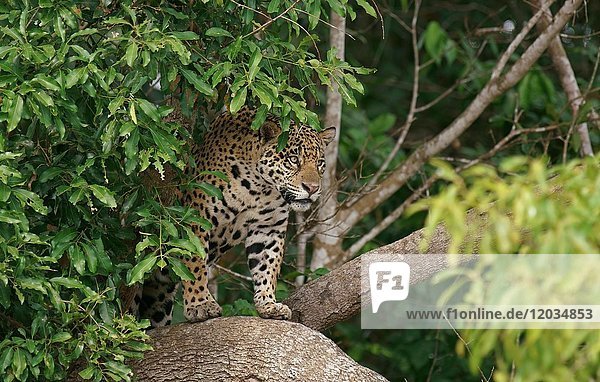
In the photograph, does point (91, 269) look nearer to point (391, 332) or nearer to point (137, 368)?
point (137, 368)

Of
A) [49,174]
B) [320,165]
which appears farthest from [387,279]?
[49,174]

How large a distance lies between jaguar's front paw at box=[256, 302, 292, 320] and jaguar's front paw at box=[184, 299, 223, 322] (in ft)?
0.84

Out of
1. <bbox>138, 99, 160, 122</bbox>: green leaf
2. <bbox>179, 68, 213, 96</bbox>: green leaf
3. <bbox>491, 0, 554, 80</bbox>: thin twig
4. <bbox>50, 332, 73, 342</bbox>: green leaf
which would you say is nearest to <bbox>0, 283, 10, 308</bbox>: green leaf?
<bbox>50, 332, 73, 342</bbox>: green leaf

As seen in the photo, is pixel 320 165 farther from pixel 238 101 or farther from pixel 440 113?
pixel 440 113

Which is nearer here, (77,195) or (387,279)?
(77,195)

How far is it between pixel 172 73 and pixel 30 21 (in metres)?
0.71

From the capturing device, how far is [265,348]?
238 inches

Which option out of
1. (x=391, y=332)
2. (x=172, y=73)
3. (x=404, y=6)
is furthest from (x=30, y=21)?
(x=391, y=332)

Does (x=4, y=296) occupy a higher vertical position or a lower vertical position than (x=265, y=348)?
higher

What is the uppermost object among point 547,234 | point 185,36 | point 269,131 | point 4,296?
point 185,36

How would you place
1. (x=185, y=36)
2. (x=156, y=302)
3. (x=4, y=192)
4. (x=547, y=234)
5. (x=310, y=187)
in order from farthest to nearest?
1. (x=156, y=302)
2. (x=310, y=187)
3. (x=185, y=36)
4. (x=4, y=192)
5. (x=547, y=234)

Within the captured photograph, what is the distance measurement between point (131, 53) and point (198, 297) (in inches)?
66.5

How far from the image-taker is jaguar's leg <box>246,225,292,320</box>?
685cm

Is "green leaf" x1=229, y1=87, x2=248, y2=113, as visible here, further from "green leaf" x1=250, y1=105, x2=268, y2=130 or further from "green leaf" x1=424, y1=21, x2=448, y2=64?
"green leaf" x1=424, y1=21, x2=448, y2=64
